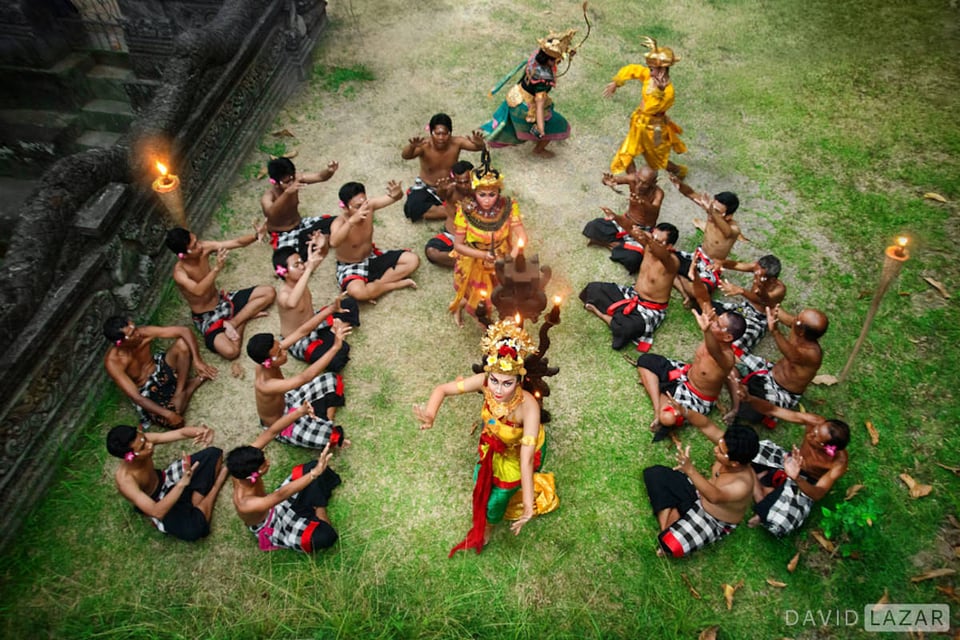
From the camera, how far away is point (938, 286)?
24.2ft

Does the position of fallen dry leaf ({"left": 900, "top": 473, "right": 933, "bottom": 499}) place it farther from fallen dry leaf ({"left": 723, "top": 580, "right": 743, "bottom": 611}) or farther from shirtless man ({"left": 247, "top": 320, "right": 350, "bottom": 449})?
shirtless man ({"left": 247, "top": 320, "right": 350, "bottom": 449})

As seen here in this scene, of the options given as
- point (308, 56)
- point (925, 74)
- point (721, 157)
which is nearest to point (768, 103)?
point (721, 157)

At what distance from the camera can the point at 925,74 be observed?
10562 millimetres

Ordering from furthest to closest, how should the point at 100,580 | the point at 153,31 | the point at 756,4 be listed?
1. the point at 756,4
2. the point at 153,31
3. the point at 100,580

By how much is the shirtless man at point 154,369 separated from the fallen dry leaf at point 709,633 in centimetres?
501

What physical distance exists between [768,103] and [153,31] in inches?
374

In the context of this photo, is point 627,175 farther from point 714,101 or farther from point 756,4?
point 756,4

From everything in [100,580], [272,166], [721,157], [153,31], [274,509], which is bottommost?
[100,580]

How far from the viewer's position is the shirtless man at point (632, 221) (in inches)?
291

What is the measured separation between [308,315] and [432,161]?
110 inches

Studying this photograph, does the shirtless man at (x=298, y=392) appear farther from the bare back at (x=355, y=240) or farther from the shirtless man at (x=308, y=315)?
the bare back at (x=355, y=240)

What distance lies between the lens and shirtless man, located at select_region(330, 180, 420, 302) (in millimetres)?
6781

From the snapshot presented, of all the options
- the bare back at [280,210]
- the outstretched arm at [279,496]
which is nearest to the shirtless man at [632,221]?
the bare back at [280,210]

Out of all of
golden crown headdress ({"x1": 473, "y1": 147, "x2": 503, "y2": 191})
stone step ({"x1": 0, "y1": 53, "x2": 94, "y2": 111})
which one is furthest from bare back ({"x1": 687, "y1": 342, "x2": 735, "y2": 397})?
stone step ({"x1": 0, "y1": 53, "x2": 94, "y2": 111})
